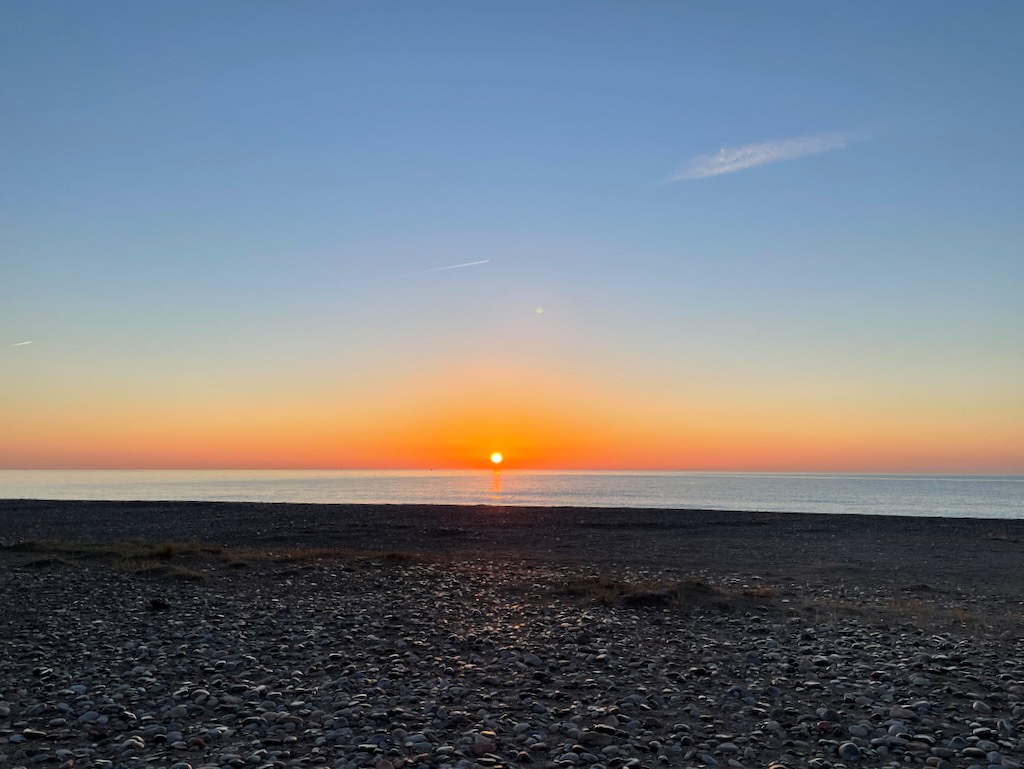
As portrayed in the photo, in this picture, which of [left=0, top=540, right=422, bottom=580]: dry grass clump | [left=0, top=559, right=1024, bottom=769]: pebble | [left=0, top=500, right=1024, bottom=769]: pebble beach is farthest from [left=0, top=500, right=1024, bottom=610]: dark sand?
[left=0, top=559, right=1024, bottom=769]: pebble

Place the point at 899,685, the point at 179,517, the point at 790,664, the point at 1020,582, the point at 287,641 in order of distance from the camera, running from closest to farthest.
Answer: the point at 899,685, the point at 790,664, the point at 287,641, the point at 1020,582, the point at 179,517

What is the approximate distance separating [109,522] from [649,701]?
49.4 metres

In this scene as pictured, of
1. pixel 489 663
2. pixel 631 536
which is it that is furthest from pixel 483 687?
pixel 631 536

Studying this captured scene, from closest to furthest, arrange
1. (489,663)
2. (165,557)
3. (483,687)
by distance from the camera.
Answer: (483,687), (489,663), (165,557)

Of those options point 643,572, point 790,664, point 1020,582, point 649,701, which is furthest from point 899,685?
point 1020,582

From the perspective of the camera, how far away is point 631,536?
42.3 metres

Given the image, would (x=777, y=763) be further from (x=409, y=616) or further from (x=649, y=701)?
(x=409, y=616)

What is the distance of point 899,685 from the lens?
37.1ft

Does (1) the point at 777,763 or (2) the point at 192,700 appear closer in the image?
(1) the point at 777,763

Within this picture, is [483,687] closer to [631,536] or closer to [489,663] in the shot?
[489,663]

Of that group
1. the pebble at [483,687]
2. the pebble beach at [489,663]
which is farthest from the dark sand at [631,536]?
the pebble at [483,687]

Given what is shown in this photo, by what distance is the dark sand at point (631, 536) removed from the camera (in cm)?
2708

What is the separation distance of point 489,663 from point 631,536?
102ft

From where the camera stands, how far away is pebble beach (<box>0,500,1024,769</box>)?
28.9 ft
